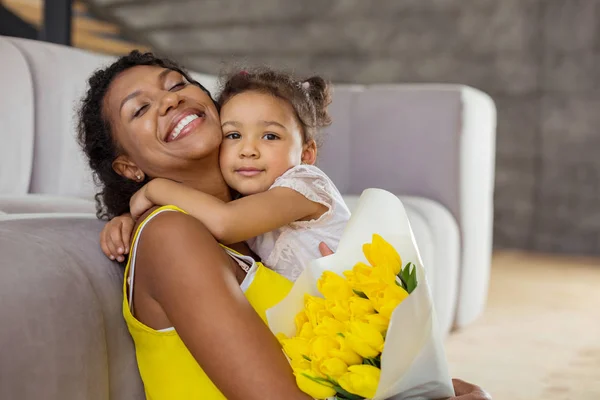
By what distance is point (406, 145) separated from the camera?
2717 millimetres

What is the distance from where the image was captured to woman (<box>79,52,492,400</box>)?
0.94 meters

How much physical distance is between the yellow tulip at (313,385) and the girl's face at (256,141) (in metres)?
0.46

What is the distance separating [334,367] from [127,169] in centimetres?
60

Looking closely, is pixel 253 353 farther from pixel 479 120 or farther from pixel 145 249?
pixel 479 120

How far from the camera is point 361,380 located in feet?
2.82

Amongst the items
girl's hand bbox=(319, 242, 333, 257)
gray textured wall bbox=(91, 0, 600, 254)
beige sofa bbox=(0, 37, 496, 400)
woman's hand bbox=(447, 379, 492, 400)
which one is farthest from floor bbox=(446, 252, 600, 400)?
girl's hand bbox=(319, 242, 333, 257)

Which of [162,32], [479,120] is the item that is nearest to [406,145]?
[479,120]

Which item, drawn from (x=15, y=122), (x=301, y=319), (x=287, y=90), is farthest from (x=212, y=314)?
(x=15, y=122)

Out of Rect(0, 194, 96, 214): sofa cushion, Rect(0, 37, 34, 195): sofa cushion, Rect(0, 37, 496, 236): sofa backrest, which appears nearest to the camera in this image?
Rect(0, 194, 96, 214): sofa cushion

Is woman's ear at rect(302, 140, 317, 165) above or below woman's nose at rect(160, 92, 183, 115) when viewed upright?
below

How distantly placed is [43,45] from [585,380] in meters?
1.84

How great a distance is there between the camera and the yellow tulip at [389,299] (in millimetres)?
873

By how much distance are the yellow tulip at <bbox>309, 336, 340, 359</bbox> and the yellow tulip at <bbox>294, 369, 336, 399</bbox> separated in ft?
0.08

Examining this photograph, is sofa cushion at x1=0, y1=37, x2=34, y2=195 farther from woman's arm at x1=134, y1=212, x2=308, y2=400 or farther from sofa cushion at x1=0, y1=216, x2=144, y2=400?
woman's arm at x1=134, y1=212, x2=308, y2=400
